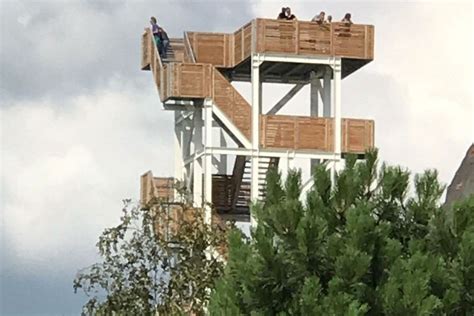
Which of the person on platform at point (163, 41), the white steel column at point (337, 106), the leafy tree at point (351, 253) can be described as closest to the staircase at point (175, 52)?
the person on platform at point (163, 41)

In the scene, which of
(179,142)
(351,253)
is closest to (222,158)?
(179,142)

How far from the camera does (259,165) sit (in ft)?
177

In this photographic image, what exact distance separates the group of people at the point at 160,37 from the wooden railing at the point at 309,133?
4107 millimetres

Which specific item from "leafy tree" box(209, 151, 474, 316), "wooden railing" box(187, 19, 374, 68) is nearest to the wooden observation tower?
"wooden railing" box(187, 19, 374, 68)

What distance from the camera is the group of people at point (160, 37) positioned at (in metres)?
55.9

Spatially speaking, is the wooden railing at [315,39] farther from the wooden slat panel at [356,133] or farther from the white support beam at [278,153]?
the white support beam at [278,153]

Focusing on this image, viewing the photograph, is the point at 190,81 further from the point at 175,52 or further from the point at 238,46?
the point at 175,52

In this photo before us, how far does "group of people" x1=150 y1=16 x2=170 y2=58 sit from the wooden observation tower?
24cm

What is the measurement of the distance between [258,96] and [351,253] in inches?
1092

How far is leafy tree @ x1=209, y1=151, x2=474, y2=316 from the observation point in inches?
1056

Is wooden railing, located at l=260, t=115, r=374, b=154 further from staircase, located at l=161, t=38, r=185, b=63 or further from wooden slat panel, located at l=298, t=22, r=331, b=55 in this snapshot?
staircase, located at l=161, t=38, r=185, b=63

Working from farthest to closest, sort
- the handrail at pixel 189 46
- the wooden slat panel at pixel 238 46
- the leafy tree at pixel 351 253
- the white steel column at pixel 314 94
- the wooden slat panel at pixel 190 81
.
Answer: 1. the white steel column at pixel 314 94
2. the handrail at pixel 189 46
3. the wooden slat panel at pixel 238 46
4. the wooden slat panel at pixel 190 81
5. the leafy tree at pixel 351 253

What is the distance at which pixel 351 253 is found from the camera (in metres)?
26.9

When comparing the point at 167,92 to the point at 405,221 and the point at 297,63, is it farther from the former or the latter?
the point at 405,221
